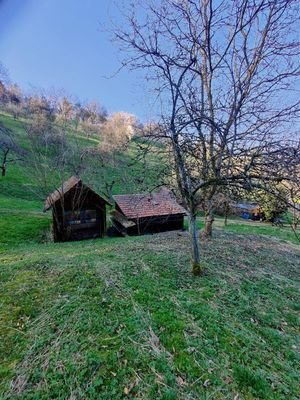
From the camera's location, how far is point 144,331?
123 inches

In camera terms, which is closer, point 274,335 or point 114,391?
point 114,391

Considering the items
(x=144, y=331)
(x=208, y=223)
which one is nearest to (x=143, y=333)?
(x=144, y=331)

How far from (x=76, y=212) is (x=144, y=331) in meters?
12.3

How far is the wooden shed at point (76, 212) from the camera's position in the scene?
13.8 meters

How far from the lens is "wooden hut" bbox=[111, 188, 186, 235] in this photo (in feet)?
50.3

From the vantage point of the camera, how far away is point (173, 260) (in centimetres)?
568

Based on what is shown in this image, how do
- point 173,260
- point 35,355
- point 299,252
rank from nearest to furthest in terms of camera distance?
1. point 35,355
2. point 173,260
3. point 299,252

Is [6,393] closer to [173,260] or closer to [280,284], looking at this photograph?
[173,260]

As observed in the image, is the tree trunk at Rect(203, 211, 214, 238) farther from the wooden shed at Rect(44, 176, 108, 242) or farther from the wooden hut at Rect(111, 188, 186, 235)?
the wooden shed at Rect(44, 176, 108, 242)

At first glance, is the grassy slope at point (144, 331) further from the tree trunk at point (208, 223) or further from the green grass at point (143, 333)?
the tree trunk at point (208, 223)

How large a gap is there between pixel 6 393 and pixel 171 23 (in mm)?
8773

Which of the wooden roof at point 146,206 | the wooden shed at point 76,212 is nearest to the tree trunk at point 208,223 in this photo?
the wooden roof at point 146,206

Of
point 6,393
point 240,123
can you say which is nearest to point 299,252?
point 240,123

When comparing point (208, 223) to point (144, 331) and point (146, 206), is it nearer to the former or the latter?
point (144, 331)
